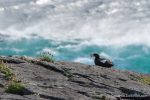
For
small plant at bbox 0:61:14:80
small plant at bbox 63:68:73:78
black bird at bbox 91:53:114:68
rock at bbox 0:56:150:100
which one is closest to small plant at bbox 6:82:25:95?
rock at bbox 0:56:150:100

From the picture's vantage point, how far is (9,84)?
29.5 m

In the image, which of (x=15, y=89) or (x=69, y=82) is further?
(x=69, y=82)

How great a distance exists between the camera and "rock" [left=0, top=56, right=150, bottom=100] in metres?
29.3

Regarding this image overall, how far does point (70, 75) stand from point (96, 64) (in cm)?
713

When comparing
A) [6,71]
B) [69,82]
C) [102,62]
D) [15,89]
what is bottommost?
[15,89]

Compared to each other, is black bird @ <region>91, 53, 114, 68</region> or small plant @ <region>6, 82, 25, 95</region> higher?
black bird @ <region>91, 53, 114, 68</region>

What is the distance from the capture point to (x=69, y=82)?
3195 centimetres

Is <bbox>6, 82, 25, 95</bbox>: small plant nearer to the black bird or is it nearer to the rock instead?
the rock

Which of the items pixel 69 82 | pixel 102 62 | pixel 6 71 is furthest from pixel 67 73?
pixel 102 62

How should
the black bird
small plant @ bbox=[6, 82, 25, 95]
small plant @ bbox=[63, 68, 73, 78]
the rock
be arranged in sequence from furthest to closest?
the black bird, small plant @ bbox=[63, 68, 73, 78], the rock, small plant @ bbox=[6, 82, 25, 95]

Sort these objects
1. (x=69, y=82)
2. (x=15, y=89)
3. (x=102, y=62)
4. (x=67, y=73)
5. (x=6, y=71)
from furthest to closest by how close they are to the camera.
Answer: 1. (x=102, y=62)
2. (x=67, y=73)
3. (x=69, y=82)
4. (x=6, y=71)
5. (x=15, y=89)

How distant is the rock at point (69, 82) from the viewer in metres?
29.3

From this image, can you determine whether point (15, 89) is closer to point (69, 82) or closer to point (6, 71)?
point (6, 71)

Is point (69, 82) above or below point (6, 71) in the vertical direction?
below
